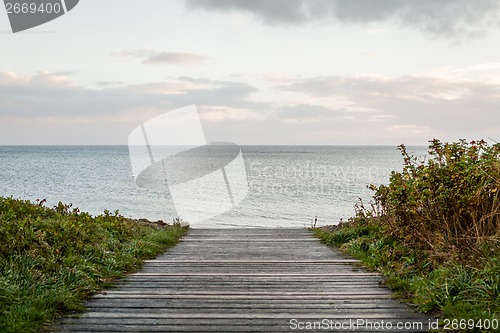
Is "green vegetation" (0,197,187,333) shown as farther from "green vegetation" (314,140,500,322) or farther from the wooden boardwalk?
"green vegetation" (314,140,500,322)

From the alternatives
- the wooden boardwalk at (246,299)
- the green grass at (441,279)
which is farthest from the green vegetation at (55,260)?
the green grass at (441,279)

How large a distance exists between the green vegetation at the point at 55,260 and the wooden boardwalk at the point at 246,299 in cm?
24

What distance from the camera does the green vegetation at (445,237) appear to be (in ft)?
15.4

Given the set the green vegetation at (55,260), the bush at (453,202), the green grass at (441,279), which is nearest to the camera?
the green grass at (441,279)

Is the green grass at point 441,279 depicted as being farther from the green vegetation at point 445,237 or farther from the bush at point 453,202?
the bush at point 453,202

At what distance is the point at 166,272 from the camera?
6453mm

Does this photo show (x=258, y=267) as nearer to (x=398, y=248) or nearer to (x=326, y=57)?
(x=398, y=248)

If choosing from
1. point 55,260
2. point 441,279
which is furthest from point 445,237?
point 55,260

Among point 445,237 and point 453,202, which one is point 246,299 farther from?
point 453,202

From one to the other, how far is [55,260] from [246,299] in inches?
97.2

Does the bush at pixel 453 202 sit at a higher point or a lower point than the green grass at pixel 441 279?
higher

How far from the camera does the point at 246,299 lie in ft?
16.5

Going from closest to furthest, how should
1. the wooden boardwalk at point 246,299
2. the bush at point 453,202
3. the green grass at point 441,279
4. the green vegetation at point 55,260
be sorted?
the wooden boardwalk at point 246,299 → the green grass at point 441,279 → the green vegetation at point 55,260 → the bush at point 453,202

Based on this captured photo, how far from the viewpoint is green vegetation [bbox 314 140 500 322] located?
470 centimetres
